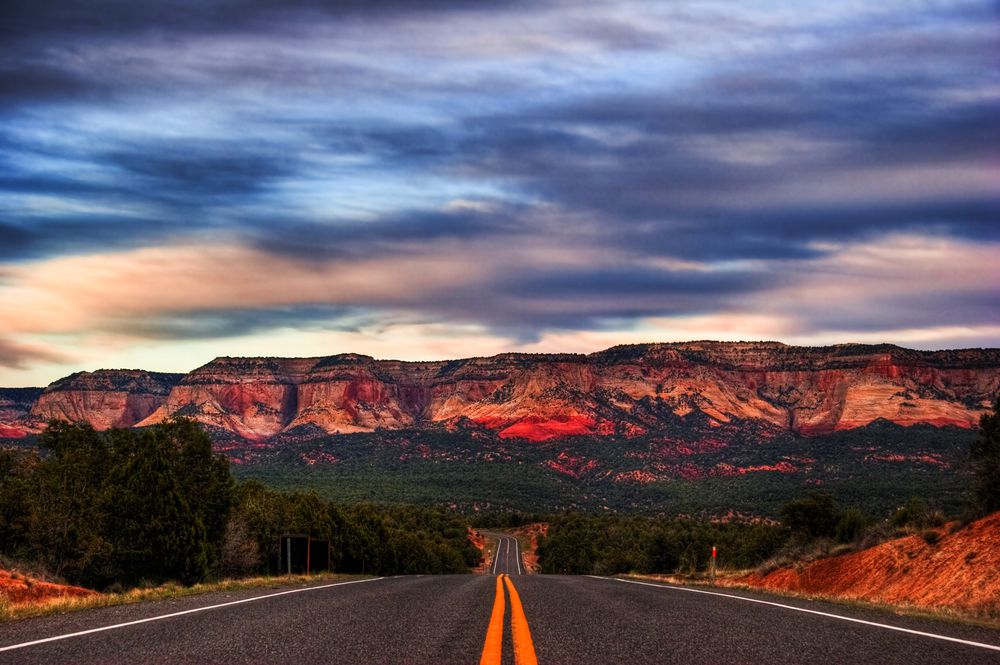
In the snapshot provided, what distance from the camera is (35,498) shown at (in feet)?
163

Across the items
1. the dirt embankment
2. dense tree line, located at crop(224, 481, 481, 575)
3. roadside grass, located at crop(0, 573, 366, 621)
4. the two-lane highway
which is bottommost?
the two-lane highway

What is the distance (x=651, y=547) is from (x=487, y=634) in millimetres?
87967

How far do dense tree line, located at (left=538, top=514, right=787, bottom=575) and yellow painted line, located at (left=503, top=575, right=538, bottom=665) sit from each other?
5912cm

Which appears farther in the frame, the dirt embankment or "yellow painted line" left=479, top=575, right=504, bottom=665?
the dirt embankment

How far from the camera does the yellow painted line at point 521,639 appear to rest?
27.5 feet

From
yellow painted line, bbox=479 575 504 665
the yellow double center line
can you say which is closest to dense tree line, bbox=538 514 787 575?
the yellow double center line

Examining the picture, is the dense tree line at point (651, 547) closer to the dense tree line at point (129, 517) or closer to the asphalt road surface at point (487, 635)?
the dense tree line at point (129, 517)

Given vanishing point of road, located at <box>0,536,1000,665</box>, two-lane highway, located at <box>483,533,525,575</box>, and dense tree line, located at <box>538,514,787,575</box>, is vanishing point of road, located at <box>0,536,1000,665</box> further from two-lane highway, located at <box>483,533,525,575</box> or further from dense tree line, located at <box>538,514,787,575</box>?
two-lane highway, located at <box>483,533,525,575</box>

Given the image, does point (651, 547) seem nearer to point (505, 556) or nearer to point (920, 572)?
point (505, 556)

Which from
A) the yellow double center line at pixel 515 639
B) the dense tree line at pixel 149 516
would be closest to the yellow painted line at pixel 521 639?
the yellow double center line at pixel 515 639

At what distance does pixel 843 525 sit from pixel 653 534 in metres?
43.7

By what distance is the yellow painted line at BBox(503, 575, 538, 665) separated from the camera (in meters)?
8.37

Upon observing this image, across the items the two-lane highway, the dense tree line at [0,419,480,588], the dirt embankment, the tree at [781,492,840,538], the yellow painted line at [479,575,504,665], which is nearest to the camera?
the yellow painted line at [479,575,504,665]

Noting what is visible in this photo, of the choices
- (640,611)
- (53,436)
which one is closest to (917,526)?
(640,611)
